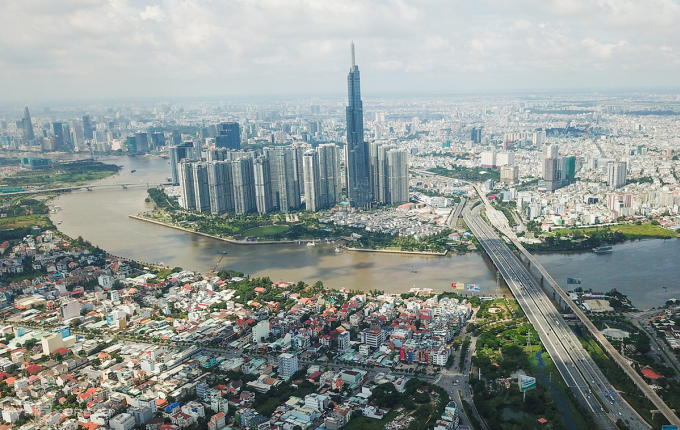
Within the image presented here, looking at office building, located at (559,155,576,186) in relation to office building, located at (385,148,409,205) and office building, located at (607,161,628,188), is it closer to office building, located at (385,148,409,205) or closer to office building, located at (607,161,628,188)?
office building, located at (607,161,628,188)

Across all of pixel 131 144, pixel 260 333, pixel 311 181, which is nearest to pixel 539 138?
pixel 311 181

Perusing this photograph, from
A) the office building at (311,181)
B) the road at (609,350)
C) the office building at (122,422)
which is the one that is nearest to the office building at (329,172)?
the office building at (311,181)

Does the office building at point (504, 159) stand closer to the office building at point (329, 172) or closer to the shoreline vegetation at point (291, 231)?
the office building at point (329, 172)

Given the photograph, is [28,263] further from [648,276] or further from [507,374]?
[648,276]

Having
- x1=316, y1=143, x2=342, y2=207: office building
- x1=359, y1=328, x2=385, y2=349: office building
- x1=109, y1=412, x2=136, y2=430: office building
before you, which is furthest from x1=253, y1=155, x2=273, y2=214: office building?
x1=109, y1=412, x2=136, y2=430: office building

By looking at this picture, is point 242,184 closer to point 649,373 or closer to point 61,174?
point 61,174

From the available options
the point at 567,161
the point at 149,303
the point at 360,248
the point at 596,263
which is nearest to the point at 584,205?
the point at 567,161

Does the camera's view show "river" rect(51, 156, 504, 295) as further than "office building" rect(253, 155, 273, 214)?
No
